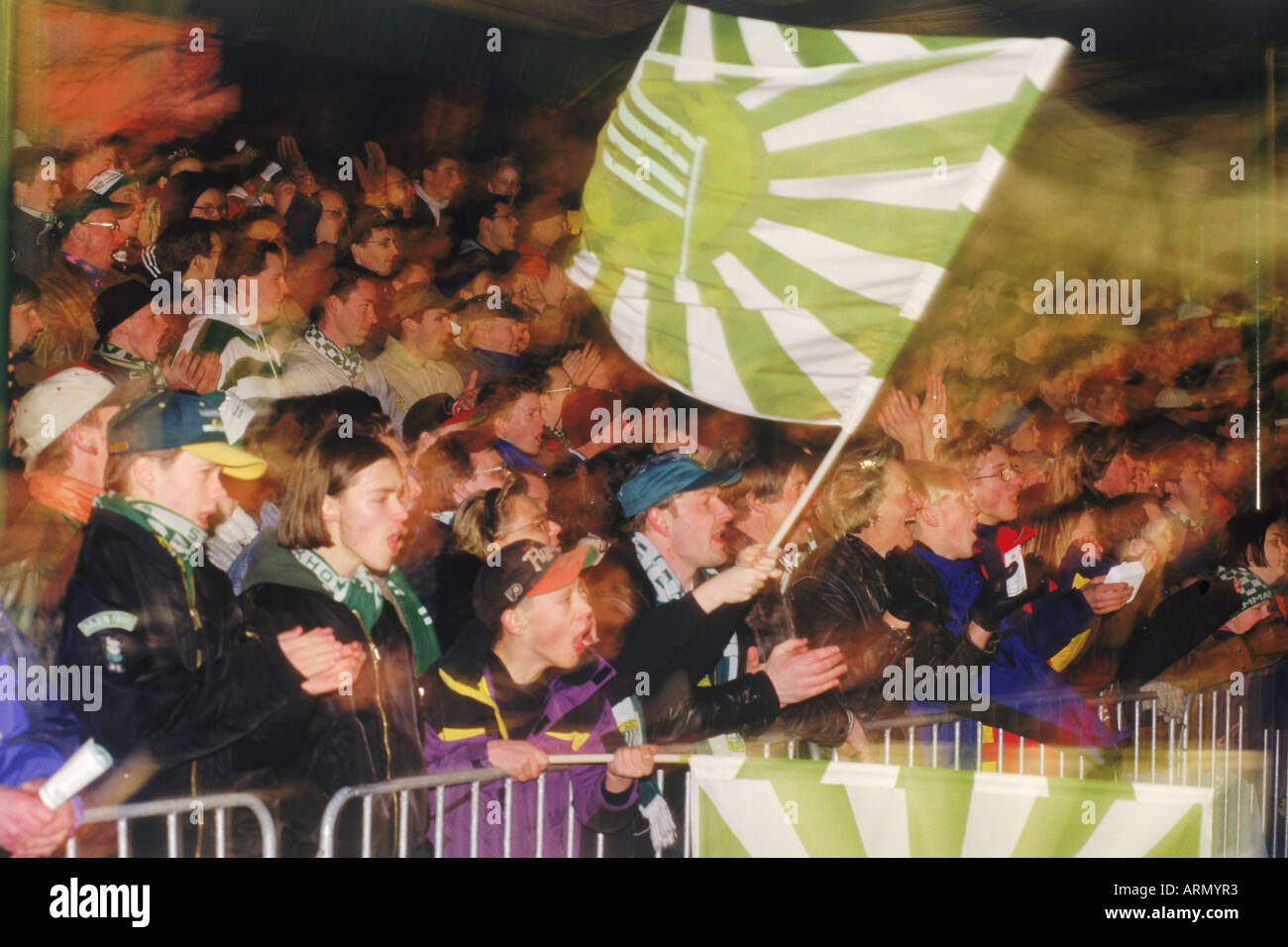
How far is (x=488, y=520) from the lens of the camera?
342 centimetres

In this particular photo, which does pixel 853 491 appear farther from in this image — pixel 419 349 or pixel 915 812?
pixel 419 349

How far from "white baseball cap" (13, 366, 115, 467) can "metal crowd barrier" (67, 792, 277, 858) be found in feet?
2.79

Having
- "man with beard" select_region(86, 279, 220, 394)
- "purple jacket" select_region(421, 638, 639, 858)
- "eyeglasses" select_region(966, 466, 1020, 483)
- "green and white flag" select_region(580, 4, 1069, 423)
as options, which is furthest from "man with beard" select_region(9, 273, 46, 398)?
"eyeglasses" select_region(966, 466, 1020, 483)

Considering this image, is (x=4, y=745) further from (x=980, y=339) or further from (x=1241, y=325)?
(x=1241, y=325)

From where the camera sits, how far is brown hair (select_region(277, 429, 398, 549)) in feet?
10.4

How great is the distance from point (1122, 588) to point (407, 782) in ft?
7.91

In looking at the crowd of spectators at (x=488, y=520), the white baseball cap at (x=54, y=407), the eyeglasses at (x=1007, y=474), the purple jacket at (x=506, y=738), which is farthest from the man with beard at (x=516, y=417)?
the eyeglasses at (x=1007, y=474)

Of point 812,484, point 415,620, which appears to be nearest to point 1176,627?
point 812,484

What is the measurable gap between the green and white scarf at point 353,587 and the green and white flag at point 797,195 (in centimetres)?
99

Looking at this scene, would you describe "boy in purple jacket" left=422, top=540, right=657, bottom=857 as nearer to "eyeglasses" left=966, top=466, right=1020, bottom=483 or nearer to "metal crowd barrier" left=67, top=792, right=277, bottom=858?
"metal crowd barrier" left=67, top=792, right=277, bottom=858

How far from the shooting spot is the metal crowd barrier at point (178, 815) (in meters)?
2.74

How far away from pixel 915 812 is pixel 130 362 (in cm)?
217

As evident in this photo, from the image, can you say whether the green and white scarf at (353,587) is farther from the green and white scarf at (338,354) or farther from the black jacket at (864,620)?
the black jacket at (864,620)

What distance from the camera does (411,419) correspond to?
3.54 metres
